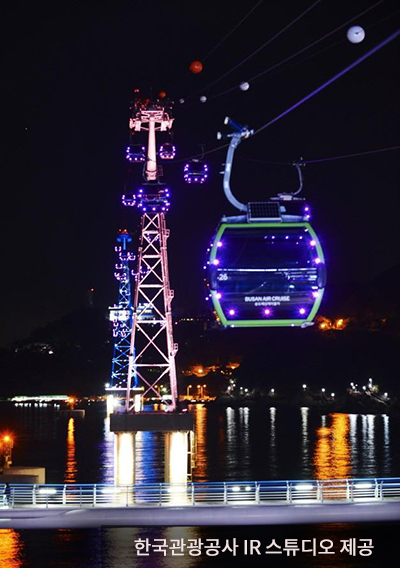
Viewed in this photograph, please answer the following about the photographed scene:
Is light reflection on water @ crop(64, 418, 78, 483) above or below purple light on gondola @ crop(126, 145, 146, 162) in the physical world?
below

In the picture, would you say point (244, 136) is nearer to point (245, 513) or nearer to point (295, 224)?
point (295, 224)

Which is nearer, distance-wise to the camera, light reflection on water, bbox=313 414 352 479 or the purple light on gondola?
the purple light on gondola

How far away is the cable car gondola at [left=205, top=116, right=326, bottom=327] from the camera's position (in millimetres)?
21891

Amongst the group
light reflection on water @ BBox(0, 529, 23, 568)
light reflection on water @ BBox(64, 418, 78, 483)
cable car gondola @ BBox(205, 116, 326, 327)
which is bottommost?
light reflection on water @ BBox(64, 418, 78, 483)

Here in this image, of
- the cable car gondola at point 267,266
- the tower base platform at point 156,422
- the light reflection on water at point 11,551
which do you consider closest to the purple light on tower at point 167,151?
the tower base platform at point 156,422

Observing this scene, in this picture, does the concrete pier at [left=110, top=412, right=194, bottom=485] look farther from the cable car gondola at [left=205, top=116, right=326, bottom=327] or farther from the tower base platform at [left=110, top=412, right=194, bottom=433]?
the cable car gondola at [left=205, top=116, right=326, bottom=327]

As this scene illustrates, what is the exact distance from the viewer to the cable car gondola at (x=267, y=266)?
21.9 m

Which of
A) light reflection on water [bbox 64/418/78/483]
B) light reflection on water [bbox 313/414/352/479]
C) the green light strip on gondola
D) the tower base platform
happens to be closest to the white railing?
the green light strip on gondola

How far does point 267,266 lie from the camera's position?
22328 millimetres

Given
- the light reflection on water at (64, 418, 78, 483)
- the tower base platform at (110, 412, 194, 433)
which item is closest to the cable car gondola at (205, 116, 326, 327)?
the tower base platform at (110, 412, 194, 433)
